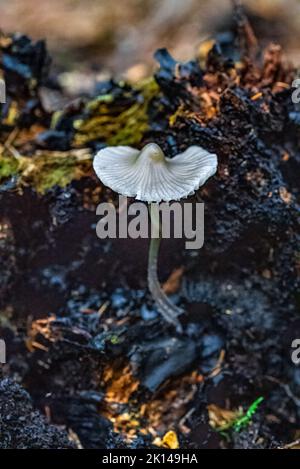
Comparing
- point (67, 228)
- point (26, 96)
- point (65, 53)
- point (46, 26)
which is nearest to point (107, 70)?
point (65, 53)

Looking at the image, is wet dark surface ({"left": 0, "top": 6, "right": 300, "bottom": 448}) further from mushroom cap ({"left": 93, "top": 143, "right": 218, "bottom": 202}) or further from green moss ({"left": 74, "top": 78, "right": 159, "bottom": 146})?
mushroom cap ({"left": 93, "top": 143, "right": 218, "bottom": 202})

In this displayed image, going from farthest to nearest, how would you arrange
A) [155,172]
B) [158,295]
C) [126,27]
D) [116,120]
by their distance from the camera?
[126,27]
[116,120]
[158,295]
[155,172]

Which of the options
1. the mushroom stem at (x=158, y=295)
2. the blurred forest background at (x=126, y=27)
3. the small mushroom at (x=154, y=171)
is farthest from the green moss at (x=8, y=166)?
the blurred forest background at (x=126, y=27)

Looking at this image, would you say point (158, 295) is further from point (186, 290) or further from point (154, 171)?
point (154, 171)

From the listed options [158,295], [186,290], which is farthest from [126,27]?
[158,295]

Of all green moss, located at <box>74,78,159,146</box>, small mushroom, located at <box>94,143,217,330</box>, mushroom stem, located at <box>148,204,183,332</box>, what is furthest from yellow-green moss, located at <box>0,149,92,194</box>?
mushroom stem, located at <box>148,204,183,332</box>
